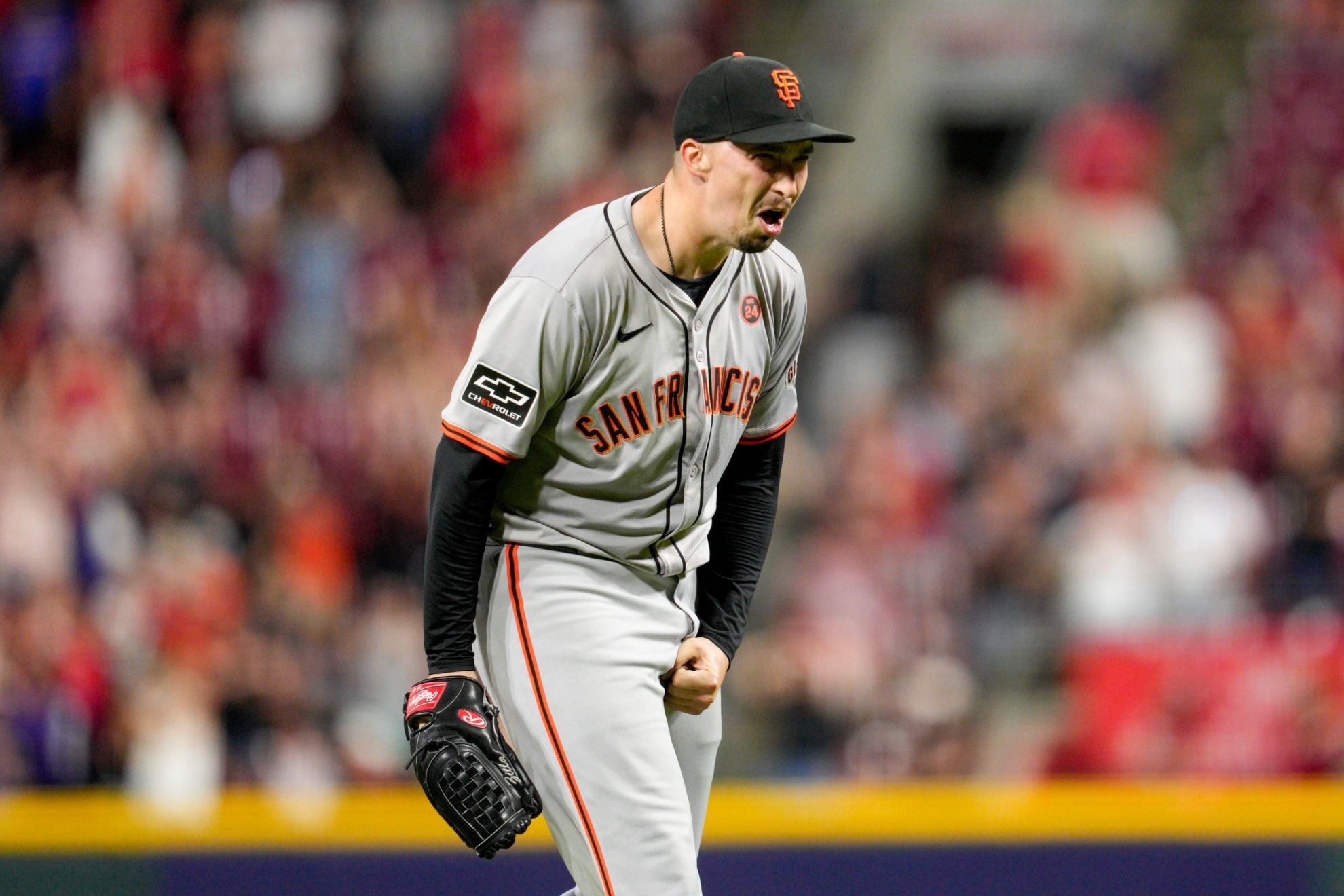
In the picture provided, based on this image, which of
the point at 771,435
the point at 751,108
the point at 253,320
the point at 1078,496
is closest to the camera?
the point at 751,108

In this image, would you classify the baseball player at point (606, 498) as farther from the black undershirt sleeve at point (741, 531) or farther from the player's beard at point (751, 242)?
the black undershirt sleeve at point (741, 531)

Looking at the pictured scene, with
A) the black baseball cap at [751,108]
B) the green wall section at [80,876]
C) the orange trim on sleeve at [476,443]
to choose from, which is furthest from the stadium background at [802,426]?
the black baseball cap at [751,108]

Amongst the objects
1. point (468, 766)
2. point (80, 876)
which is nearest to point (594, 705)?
point (468, 766)

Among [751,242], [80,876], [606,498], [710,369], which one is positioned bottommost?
[80,876]

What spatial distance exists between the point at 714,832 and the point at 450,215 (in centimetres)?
436

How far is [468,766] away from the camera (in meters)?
2.95

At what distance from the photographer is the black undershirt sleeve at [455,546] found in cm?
299

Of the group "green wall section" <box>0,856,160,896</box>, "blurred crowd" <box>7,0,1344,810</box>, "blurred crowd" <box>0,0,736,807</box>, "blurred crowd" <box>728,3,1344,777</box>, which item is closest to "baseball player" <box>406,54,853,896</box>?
"green wall section" <box>0,856,160,896</box>

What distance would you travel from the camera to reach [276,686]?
6.38 m

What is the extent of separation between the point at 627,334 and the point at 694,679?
2.15 ft

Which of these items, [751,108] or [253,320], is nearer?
[751,108]

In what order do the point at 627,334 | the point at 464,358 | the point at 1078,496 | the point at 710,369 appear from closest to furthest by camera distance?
the point at 627,334, the point at 710,369, the point at 1078,496, the point at 464,358

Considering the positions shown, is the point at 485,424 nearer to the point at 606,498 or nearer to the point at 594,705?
the point at 606,498

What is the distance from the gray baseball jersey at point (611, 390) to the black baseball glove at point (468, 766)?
323 millimetres
